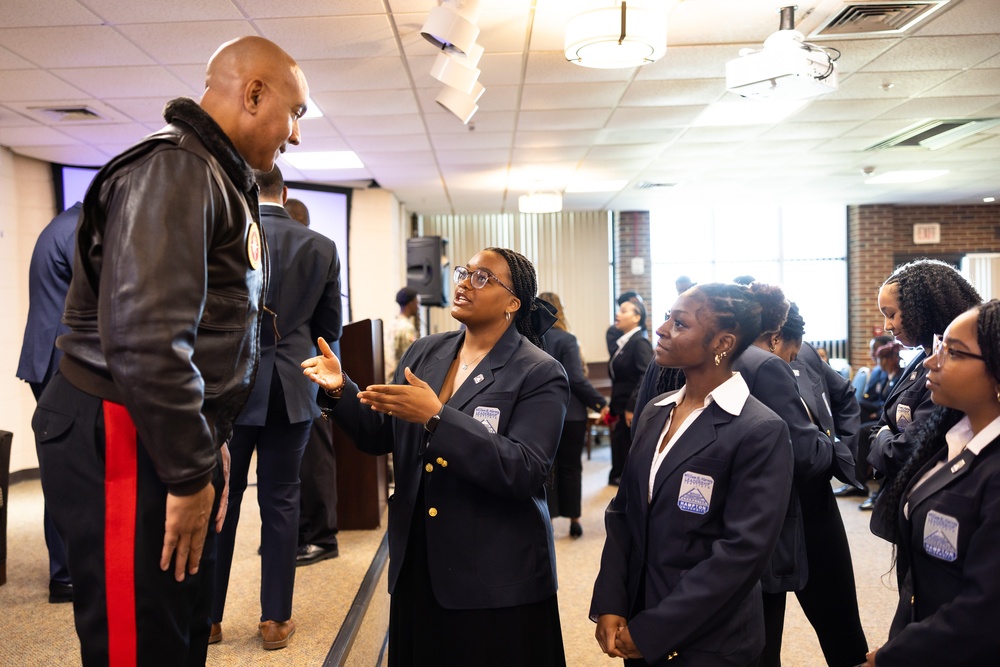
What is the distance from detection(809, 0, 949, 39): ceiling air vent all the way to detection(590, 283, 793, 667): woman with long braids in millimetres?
2901

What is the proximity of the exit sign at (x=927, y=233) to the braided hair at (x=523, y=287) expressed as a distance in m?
11.0

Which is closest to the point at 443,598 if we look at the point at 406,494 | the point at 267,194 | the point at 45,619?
the point at 406,494

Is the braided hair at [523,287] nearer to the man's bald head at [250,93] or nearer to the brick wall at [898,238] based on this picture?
the man's bald head at [250,93]

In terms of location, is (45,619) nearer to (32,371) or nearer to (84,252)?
(32,371)

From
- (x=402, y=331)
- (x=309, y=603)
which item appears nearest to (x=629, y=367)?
(x=402, y=331)

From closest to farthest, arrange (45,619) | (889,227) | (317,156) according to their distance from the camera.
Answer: (45,619) < (317,156) < (889,227)

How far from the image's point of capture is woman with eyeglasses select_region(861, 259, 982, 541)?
2154 millimetres

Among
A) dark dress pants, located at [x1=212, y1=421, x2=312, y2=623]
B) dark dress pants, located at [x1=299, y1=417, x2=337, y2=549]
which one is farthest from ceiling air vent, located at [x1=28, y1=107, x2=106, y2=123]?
dark dress pants, located at [x1=212, y1=421, x2=312, y2=623]

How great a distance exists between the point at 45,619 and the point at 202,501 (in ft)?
7.48

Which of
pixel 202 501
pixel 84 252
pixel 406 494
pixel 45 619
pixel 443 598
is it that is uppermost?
pixel 84 252

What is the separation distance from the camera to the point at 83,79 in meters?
4.66

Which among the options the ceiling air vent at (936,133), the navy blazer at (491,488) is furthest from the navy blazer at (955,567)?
the ceiling air vent at (936,133)

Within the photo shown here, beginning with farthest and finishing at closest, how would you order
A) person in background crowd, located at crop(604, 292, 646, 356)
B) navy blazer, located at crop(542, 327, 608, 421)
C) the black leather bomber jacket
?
1. person in background crowd, located at crop(604, 292, 646, 356)
2. navy blazer, located at crop(542, 327, 608, 421)
3. the black leather bomber jacket

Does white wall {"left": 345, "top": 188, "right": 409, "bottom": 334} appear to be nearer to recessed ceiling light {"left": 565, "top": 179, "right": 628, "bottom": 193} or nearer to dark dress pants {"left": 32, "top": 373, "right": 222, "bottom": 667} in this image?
recessed ceiling light {"left": 565, "top": 179, "right": 628, "bottom": 193}
